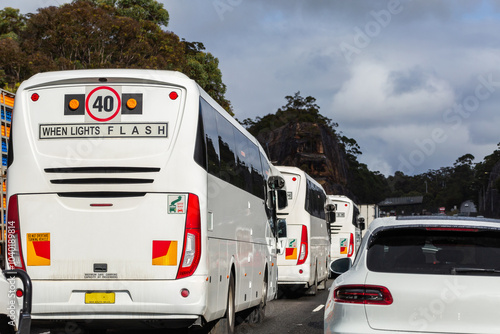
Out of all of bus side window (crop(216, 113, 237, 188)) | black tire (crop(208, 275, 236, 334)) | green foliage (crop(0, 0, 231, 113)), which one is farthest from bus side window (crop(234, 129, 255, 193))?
green foliage (crop(0, 0, 231, 113))

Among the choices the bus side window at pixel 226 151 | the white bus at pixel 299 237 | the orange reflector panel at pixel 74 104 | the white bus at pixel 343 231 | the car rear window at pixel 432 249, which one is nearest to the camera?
the car rear window at pixel 432 249

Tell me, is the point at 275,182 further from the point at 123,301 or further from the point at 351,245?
the point at 351,245

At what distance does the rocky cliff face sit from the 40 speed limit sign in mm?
105074

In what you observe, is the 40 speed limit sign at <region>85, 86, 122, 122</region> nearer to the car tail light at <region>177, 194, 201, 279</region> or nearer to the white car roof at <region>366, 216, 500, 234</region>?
the car tail light at <region>177, 194, 201, 279</region>

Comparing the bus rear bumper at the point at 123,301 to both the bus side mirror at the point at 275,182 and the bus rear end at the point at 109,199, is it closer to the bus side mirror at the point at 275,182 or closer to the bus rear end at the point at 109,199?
the bus rear end at the point at 109,199

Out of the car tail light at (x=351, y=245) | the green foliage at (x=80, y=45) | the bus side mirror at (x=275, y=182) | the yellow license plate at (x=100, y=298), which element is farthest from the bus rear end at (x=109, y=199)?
the green foliage at (x=80, y=45)

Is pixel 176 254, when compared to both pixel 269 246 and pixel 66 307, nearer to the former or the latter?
pixel 66 307

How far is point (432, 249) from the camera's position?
6223mm

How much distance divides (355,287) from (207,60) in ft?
148

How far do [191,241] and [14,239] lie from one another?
208 cm

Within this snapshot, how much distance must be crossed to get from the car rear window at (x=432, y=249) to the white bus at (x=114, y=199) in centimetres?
322

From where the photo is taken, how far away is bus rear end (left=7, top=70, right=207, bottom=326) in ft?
29.1

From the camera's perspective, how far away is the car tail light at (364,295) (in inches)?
225

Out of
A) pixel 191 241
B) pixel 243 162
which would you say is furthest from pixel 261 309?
pixel 191 241
